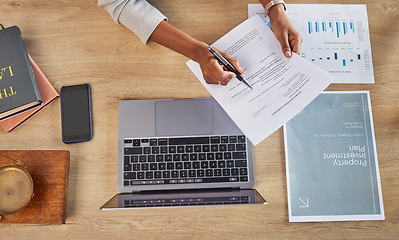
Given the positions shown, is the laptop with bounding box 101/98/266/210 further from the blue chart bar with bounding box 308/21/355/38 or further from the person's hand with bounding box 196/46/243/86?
the blue chart bar with bounding box 308/21/355/38

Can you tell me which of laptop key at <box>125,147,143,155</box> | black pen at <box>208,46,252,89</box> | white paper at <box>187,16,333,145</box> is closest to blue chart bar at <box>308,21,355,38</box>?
white paper at <box>187,16,333,145</box>

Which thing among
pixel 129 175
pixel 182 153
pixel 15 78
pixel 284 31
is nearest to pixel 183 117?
pixel 182 153

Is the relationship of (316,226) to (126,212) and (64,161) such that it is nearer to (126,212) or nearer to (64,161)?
(126,212)

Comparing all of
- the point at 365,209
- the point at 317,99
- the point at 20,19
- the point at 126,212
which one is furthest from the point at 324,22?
the point at 20,19

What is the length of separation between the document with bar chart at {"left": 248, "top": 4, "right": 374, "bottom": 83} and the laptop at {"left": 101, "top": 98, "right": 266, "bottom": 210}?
1.07ft

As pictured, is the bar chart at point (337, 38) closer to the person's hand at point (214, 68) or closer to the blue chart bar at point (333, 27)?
the blue chart bar at point (333, 27)

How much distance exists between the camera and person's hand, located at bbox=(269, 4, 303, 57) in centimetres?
75

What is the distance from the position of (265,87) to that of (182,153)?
277mm

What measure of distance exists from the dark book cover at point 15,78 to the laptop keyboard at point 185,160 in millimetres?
284

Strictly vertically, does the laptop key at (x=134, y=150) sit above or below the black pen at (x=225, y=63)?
below

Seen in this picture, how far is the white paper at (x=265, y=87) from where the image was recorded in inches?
28.2

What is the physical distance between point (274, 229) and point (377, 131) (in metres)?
0.39

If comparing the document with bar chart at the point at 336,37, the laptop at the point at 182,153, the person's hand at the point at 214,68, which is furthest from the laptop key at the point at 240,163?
the document with bar chart at the point at 336,37

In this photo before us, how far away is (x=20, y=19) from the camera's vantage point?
85 cm
